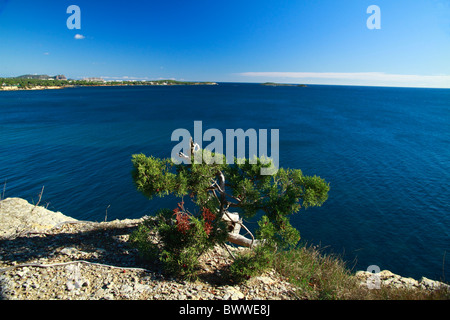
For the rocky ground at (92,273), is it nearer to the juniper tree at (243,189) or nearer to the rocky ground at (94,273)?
the rocky ground at (94,273)

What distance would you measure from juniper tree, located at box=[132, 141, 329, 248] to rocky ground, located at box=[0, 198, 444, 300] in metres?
2.08

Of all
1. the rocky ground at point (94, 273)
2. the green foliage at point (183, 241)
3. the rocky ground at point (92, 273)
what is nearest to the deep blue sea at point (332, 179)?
the rocky ground at point (94, 273)

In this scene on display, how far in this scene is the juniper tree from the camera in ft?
35.4

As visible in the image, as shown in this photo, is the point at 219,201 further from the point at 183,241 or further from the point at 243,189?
the point at 183,241

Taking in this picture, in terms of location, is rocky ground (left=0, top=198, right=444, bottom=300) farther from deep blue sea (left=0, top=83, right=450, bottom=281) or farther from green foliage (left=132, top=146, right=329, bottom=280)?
deep blue sea (left=0, top=83, right=450, bottom=281)

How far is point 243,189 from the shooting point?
12109mm

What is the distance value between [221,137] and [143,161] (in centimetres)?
4497

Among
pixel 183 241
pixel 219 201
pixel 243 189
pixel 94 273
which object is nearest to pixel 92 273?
pixel 94 273

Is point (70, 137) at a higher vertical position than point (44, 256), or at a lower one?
higher

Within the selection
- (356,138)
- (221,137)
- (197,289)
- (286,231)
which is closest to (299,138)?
(356,138)

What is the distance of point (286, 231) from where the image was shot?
11086 mm

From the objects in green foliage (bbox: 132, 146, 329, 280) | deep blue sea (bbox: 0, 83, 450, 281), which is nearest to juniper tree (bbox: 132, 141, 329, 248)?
green foliage (bbox: 132, 146, 329, 280)

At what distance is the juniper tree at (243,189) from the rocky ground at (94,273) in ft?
6.81

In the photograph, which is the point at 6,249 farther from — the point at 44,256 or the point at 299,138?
the point at 299,138
